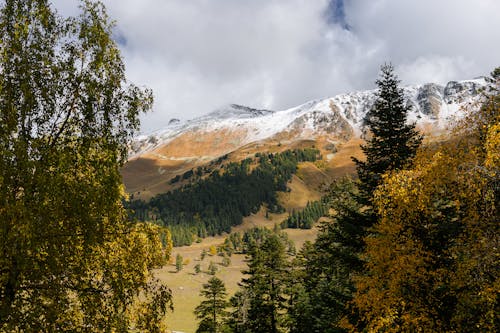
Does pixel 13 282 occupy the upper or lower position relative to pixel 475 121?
lower

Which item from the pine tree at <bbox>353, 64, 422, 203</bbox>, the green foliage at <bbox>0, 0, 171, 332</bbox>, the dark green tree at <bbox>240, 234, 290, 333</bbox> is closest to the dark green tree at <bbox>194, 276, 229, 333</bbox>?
the dark green tree at <bbox>240, 234, 290, 333</bbox>

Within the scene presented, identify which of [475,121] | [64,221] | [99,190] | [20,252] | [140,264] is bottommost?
[140,264]

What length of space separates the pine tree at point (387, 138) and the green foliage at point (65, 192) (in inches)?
572

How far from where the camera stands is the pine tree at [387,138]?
2120 centimetres

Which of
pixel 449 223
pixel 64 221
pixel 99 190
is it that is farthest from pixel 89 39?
pixel 449 223

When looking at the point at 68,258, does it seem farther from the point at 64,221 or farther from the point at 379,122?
the point at 379,122

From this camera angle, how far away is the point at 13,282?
29.6ft

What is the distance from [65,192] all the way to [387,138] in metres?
18.9

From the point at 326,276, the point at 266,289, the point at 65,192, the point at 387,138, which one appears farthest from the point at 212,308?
the point at 65,192

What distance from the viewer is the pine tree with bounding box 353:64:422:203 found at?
21.2 m

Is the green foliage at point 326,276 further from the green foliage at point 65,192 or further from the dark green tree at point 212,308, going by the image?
the green foliage at point 65,192

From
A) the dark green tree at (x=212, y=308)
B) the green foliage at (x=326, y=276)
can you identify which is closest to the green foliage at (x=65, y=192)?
the green foliage at (x=326, y=276)

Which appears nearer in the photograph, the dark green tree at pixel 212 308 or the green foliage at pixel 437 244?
the green foliage at pixel 437 244

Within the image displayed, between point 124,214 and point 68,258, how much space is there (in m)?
2.79
